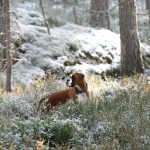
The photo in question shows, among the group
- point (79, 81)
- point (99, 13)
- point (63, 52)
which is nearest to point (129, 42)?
point (63, 52)

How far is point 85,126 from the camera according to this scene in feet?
23.5

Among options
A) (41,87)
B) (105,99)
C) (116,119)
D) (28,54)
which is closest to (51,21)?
(28,54)

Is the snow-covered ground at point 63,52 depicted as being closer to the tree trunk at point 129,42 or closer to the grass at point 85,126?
the tree trunk at point 129,42

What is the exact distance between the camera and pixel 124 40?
14625 mm

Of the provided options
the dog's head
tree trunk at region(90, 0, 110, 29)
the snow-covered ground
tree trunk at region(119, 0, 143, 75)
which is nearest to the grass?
the dog's head

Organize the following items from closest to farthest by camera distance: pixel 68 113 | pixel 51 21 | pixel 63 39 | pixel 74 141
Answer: pixel 74 141, pixel 68 113, pixel 63 39, pixel 51 21

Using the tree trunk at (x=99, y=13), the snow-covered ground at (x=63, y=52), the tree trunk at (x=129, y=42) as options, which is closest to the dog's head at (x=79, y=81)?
the snow-covered ground at (x=63, y=52)

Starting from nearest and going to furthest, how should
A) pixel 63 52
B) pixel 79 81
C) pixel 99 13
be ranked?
pixel 79 81 < pixel 63 52 < pixel 99 13

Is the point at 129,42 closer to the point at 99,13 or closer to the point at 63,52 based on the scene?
the point at 63,52

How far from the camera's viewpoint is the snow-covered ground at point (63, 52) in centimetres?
1439

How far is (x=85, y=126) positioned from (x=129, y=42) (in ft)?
25.8

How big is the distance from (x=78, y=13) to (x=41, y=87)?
70.7ft

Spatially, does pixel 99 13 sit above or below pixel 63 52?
above

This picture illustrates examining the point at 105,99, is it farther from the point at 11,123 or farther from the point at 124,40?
the point at 124,40
